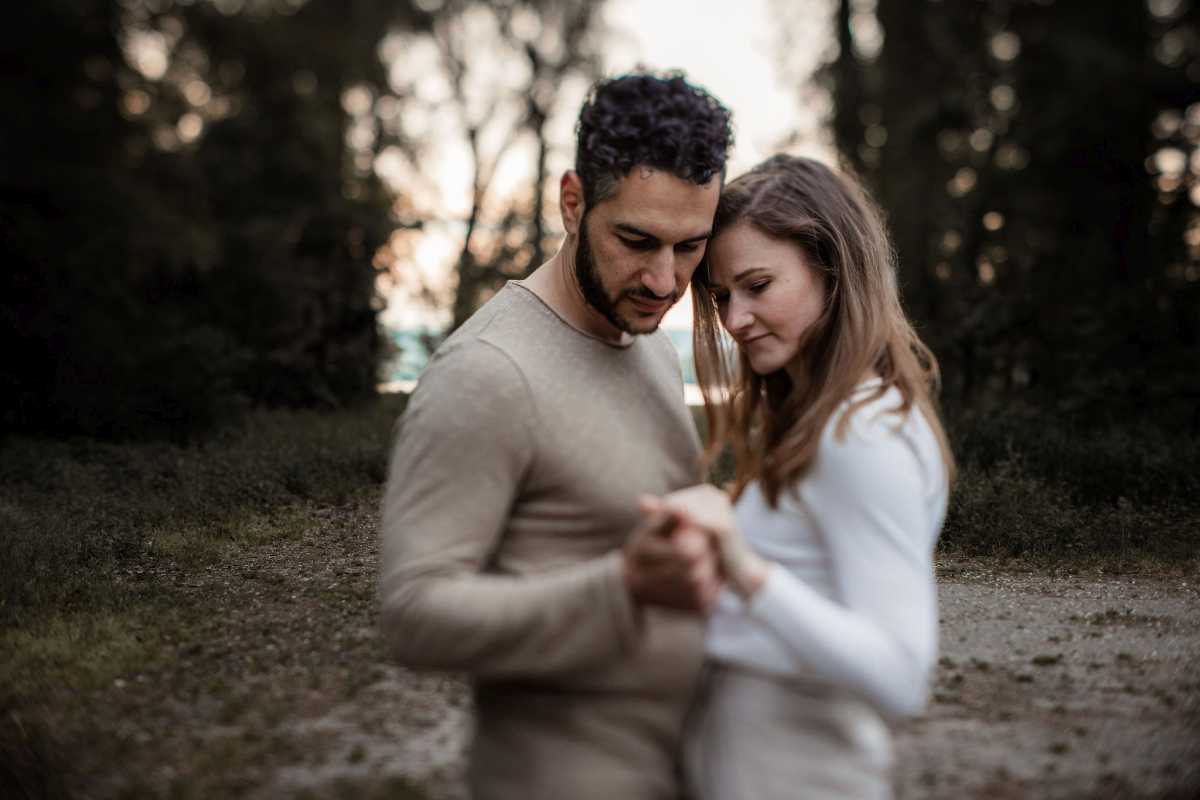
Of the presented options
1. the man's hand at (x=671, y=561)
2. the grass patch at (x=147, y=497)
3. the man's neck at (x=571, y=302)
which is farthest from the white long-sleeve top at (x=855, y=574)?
the grass patch at (x=147, y=497)

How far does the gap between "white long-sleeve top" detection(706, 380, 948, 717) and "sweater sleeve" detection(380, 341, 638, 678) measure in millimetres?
325

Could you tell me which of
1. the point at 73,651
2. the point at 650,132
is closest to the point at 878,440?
the point at 650,132

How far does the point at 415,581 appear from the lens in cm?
220

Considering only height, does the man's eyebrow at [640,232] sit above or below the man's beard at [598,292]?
above

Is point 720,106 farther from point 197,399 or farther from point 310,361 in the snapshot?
point 310,361

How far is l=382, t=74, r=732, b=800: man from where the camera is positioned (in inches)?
84.1

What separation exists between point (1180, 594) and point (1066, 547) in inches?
39.7

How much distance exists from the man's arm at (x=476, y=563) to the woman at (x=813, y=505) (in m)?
0.27

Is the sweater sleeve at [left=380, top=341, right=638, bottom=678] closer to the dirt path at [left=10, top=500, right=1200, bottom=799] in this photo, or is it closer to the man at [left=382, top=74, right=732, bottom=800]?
the man at [left=382, top=74, right=732, bottom=800]

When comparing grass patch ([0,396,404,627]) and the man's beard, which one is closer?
the man's beard

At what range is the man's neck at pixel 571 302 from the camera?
2.78m

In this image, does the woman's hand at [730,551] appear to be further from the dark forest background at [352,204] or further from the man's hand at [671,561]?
the dark forest background at [352,204]

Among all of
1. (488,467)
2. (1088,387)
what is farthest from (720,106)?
(1088,387)

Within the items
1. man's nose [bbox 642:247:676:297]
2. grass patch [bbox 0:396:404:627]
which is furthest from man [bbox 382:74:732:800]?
grass patch [bbox 0:396:404:627]
